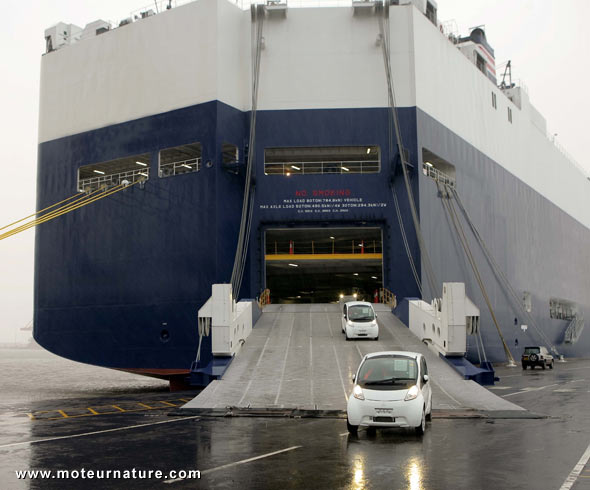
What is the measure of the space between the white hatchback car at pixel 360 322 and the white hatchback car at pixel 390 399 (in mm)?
10781

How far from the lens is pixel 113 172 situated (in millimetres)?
38625

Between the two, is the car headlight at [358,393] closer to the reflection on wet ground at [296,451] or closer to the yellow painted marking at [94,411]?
the reflection on wet ground at [296,451]

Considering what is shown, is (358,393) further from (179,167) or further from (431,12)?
(431,12)

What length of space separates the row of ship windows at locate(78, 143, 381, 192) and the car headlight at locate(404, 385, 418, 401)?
21.9m

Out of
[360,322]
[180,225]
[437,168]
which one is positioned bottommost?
[360,322]

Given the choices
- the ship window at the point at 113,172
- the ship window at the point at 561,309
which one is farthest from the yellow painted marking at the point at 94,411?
the ship window at the point at 561,309

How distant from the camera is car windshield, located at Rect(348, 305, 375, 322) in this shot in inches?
1009

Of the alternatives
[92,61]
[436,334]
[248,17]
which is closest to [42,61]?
[92,61]

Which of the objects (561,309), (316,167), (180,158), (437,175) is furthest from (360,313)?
(561,309)

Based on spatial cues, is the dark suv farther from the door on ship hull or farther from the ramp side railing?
the ramp side railing

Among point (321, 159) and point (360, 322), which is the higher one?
point (321, 159)

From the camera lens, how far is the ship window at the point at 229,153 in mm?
33984

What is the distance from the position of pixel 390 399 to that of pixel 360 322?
12.3m

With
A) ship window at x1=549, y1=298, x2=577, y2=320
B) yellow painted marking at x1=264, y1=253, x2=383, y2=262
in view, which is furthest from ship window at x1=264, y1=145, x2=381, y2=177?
ship window at x1=549, y1=298, x2=577, y2=320
